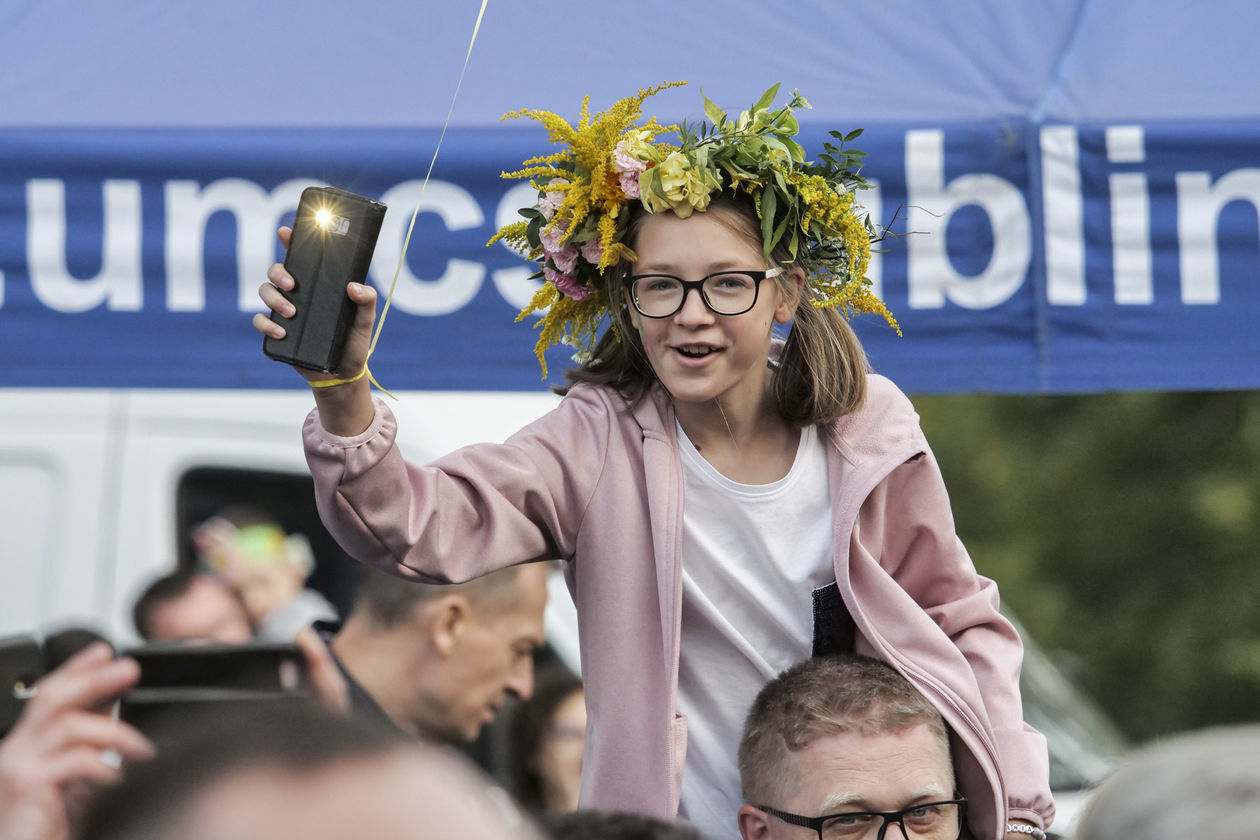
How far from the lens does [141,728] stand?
92.0 inches

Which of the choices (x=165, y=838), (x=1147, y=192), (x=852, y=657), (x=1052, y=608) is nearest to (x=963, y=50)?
(x=1147, y=192)

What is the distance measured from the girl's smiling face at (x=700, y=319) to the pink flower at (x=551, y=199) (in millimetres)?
144

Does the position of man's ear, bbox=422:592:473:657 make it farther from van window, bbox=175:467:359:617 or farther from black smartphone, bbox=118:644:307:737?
black smartphone, bbox=118:644:307:737

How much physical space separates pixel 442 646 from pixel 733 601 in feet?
5.63

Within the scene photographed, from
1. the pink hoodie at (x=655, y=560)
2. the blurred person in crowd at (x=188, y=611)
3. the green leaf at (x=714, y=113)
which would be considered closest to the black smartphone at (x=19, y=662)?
the pink hoodie at (x=655, y=560)

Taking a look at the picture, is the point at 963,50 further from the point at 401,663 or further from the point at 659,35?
the point at 401,663

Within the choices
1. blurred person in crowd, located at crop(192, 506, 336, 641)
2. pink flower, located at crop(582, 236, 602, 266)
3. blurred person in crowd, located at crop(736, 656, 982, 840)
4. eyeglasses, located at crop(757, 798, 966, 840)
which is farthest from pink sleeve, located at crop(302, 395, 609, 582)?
blurred person in crowd, located at crop(192, 506, 336, 641)

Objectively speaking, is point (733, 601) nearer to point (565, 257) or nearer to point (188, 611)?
point (565, 257)

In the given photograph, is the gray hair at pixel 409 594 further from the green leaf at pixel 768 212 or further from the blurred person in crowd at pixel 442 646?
the green leaf at pixel 768 212

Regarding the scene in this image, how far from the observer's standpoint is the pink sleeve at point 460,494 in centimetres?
235

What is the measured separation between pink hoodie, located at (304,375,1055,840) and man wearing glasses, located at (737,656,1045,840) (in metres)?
0.06

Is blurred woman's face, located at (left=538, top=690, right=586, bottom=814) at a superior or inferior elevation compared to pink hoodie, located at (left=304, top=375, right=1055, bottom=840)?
inferior

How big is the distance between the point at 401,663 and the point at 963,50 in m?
2.09

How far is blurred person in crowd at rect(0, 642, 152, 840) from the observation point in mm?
1282
